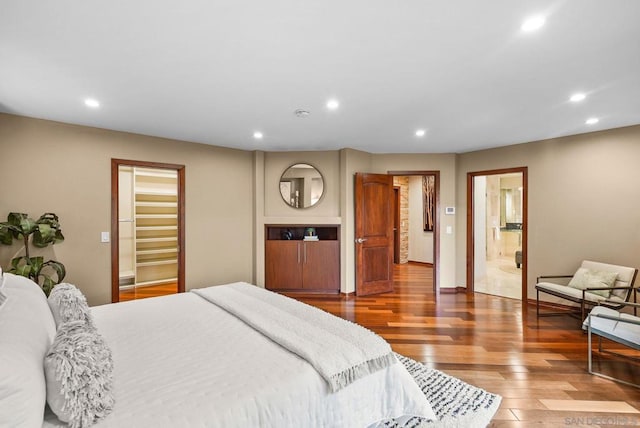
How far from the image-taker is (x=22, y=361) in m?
1.04

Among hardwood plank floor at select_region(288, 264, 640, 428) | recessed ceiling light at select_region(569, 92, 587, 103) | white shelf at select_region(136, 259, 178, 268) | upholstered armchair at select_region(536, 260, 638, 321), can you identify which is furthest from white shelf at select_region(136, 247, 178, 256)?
recessed ceiling light at select_region(569, 92, 587, 103)

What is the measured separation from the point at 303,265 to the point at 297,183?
4.48 feet

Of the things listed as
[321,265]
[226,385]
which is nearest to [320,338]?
[226,385]

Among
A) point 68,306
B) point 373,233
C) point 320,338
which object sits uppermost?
point 373,233

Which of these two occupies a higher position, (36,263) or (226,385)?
(36,263)

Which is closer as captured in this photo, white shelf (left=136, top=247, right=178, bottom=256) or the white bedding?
the white bedding

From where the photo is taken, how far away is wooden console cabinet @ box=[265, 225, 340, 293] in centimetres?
496

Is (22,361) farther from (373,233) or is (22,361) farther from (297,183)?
(373,233)

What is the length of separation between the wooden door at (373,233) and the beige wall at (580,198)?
1.81 metres

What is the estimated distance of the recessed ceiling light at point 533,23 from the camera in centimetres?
166

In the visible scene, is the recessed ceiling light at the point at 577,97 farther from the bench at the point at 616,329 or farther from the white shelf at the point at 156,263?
the white shelf at the point at 156,263

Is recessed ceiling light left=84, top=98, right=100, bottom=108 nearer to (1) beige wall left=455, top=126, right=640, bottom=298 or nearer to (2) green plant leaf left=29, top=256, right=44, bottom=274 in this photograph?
(2) green plant leaf left=29, top=256, right=44, bottom=274

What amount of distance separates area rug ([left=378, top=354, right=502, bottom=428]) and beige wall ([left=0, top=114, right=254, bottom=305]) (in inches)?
131

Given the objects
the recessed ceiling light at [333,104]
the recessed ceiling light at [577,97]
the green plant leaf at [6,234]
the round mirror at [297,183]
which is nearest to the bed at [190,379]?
the green plant leaf at [6,234]
